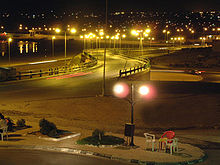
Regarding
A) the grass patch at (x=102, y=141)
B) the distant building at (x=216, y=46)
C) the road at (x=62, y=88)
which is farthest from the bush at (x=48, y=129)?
the distant building at (x=216, y=46)

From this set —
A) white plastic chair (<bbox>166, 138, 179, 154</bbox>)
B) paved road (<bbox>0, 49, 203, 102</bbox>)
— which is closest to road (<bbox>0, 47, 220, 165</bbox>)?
paved road (<bbox>0, 49, 203, 102</bbox>)

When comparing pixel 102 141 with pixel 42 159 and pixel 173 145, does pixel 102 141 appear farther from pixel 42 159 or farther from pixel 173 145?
pixel 42 159

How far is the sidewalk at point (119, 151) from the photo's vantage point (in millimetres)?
11969

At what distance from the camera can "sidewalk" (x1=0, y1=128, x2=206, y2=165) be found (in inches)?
471

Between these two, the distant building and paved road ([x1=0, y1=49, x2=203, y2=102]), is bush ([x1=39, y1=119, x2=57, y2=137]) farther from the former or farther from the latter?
the distant building

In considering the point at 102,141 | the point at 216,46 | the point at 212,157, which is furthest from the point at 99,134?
the point at 216,46

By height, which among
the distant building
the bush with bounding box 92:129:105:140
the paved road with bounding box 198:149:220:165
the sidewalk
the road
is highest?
the distant building

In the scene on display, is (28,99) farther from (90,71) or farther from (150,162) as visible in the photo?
(90,71)

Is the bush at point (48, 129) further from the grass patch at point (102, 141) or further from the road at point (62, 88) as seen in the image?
the road at point (62, 88)

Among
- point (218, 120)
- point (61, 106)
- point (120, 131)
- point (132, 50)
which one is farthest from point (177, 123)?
point (132, 50)

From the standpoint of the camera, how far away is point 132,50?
110188mm

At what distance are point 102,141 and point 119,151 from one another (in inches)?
48.0

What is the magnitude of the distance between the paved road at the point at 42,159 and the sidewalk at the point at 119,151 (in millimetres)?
393

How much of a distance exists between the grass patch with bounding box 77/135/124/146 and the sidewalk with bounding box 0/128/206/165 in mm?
311
